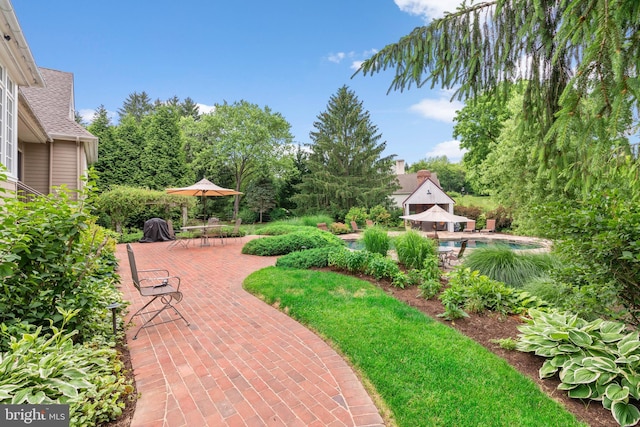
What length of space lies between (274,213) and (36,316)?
75.0 ft

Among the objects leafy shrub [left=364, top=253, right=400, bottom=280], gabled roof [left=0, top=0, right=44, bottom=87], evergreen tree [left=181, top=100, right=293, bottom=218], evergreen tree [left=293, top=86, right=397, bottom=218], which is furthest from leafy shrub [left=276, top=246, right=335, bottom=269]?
evergreen tree [left=181, top=100, right=293, bottom=218]

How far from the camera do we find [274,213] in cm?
2544

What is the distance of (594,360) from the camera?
8.18 feet

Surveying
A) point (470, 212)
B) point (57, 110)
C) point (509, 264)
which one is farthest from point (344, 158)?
point (509, 264)

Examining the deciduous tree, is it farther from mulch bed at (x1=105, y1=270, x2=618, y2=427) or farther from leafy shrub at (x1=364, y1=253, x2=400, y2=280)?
leafy shrub at (x1=364, y1=253, x2=400, y2=280)

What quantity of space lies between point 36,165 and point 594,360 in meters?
15.1

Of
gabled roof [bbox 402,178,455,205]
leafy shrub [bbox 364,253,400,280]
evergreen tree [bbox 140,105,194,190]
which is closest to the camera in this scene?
leafy shrub [bbox 364,253,400,280]

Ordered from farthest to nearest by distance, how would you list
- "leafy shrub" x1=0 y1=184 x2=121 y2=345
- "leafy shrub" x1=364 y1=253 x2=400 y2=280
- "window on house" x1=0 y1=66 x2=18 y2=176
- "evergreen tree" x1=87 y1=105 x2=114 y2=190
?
"evergreen tree" x1=87 y1=105 x2=114 y2=190, "leafy shrub" x1=364 y1=253 x2=400 y2=280, "window on house" x1=0 y1=66 x2=18 y2=176, "leafy shrub" x1=0 y1=184 x2=121 y2=345

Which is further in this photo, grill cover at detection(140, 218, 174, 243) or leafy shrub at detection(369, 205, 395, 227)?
leafy shrub at detection(369, 205, 395, 227)

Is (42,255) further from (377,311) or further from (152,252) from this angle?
(152,252)

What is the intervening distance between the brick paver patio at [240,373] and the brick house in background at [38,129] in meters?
4.06

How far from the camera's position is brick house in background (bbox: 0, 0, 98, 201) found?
15.8ft

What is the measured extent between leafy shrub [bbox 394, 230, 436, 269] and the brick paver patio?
3.56m

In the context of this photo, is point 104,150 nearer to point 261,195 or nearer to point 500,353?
point 261,195
